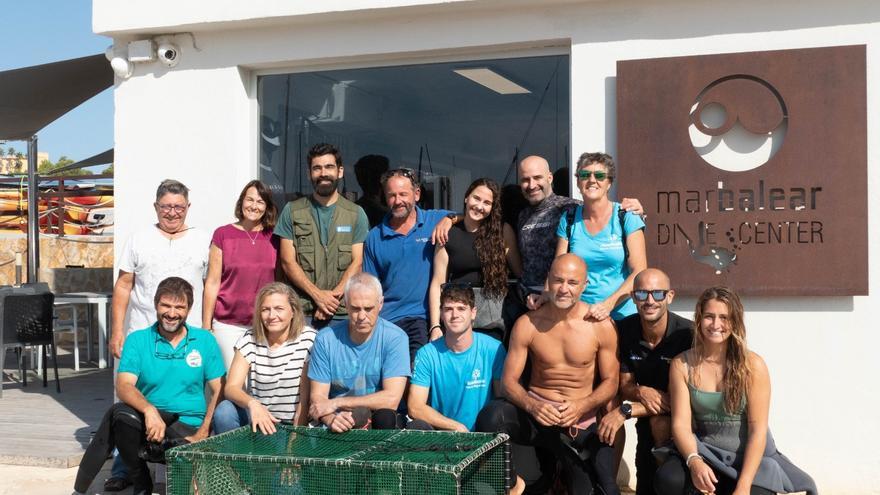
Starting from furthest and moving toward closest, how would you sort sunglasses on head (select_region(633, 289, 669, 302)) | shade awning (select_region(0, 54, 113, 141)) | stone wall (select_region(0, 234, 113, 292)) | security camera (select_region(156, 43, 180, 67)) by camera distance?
stone wall (select_region(0, 234, 113, 292)) → shade awning (select_region(0, 54, 113, 141)) → security camera (select_region(156, 43, 180, 67)) → sunglasses on head (select_region(633, 289, 669, 302))

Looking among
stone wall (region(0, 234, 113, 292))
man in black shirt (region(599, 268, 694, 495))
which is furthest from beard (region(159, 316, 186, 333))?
stone wall (region(0, 234, 113, 292))

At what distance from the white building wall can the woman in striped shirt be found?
5.37ft

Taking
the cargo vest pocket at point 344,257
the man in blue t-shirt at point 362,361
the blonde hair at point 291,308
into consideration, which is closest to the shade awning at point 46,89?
the cargo vest pocket at point 344,257

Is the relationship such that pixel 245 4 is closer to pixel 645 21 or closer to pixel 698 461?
pixel 645 21

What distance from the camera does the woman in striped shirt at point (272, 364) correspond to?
4.70 metres

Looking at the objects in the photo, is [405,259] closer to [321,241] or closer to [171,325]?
[321,241]

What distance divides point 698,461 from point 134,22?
14.5 feet

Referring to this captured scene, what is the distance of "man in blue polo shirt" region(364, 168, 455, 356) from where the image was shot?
5.09 metres

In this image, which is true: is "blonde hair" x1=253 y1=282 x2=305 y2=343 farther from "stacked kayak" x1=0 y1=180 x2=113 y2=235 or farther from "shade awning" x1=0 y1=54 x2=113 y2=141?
"stacked kayak" x1=0 y1=180 x2=113 y2=235

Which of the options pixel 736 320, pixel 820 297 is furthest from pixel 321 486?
pixel 820 297

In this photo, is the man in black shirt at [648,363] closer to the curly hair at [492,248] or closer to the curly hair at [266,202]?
the curly hair at [492,248]

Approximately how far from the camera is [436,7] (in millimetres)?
5602

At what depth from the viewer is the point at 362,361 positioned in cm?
455

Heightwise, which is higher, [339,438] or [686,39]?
[686,39]
